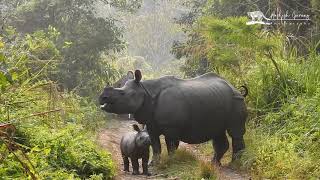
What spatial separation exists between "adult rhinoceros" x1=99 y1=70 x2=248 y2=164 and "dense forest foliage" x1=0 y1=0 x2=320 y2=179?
0.53 meters

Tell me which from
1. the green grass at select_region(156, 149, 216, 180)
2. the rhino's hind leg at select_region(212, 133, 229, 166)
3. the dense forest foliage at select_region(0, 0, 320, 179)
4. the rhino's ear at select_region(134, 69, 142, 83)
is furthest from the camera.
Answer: the rhino's hind leg at select_region(212, 133, 229, 166)

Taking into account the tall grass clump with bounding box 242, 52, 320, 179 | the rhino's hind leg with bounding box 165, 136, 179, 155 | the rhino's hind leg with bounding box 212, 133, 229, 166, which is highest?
the tall grass clump with bounding box 242, 52, 320, 179

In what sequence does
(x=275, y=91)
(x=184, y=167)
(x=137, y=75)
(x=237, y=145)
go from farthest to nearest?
1. (x=275, y=91)
2. (x=237, y=145)
3. (x=137, y=75)
4. (x=184, y=167)

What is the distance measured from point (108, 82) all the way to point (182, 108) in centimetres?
133

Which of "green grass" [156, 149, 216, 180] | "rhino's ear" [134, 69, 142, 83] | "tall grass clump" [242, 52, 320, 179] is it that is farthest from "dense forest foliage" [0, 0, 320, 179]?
"rhino's ear" [134, 69, 142, 83]

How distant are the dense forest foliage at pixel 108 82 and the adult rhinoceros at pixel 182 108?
1.74 ft

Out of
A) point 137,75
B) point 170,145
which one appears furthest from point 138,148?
point 137,75

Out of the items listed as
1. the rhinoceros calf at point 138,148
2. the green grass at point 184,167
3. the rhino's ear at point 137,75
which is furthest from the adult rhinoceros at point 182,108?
the rhinoceros calf at point 138,148

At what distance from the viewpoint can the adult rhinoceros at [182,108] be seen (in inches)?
287

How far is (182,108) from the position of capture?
7375 millimetres

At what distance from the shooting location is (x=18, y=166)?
173 inches

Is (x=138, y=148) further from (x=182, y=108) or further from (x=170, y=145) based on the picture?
(x=182, y=108)

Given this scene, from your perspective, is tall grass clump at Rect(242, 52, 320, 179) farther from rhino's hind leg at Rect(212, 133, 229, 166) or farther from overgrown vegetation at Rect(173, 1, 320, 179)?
rhino's hind leg at Rect(212, 133, 229, 166)

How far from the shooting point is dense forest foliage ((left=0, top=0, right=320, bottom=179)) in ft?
17.7
